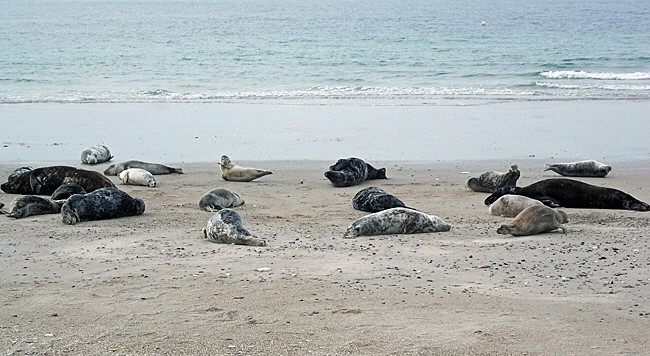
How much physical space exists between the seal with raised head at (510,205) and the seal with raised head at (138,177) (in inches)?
169

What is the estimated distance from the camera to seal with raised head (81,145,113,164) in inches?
452

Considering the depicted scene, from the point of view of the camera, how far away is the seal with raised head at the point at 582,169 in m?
10.2

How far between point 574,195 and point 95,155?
22.7 feet

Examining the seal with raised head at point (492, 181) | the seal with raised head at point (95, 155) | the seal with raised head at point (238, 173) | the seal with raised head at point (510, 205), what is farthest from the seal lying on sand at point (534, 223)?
the seal with raised head at point (95, 155)

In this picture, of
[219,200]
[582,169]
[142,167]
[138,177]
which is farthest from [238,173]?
[582,169]

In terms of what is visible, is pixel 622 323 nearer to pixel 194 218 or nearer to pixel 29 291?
pixel 29 291

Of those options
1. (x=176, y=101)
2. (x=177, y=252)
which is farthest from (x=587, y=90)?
(x=177, y=252)

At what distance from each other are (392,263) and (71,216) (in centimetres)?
345

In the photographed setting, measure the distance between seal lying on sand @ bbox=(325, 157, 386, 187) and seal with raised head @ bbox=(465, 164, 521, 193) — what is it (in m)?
1.37

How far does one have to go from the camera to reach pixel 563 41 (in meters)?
39.8

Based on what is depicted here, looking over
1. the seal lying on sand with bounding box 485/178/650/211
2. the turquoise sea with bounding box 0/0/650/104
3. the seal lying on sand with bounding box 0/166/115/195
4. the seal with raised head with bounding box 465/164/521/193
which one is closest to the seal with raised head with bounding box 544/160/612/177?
the seal with raised head with bounding box 465/164/521/193

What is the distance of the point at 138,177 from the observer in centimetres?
989

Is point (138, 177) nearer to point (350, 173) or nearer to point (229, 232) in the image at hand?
point (350, 173)

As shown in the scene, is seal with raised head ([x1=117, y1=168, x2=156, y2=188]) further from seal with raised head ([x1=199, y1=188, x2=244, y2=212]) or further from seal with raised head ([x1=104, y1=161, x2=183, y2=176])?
seal with raised head ([x1=199, y1=188, x2=244, y2=212])
